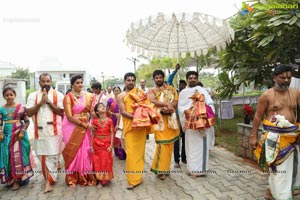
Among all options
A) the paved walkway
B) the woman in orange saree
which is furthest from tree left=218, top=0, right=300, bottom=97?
the woman in orange saree

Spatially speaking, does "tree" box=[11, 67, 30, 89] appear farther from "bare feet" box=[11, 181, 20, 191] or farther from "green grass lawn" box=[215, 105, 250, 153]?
"bare feet" box=[11, 181, 20, 191]

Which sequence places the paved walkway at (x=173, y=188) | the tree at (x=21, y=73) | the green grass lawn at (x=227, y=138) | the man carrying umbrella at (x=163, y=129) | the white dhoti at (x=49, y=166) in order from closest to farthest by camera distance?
the paved walkway at (x=173, y=188), the white dhoti at (x=49, y=166), the man carrying umbrella at (x=163, y=129), the green grass lawn at (x=227, y=138), the tree at (x=21, y=73)

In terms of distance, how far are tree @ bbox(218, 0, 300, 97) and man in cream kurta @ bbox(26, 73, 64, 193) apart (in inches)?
130

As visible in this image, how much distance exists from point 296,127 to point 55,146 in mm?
3254

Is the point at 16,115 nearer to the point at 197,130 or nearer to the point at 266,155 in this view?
the point at 197,130

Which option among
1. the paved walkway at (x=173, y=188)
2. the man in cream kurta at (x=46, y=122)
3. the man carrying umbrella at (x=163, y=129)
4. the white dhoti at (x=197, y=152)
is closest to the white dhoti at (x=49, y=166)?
the man in cream kurta at (x=46, y=122)

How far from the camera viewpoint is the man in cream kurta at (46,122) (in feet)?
11.7

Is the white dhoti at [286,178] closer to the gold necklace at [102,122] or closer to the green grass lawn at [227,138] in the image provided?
the gold necklace at [102,122]

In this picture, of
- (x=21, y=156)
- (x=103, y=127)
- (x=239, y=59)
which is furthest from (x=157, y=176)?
(x=239, y=59)

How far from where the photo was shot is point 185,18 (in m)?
3.31

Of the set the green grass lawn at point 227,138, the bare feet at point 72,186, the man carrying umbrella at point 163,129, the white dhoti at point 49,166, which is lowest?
the bare feet at point 72,186

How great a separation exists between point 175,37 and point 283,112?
209cm

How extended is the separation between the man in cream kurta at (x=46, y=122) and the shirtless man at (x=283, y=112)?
287 centimetres

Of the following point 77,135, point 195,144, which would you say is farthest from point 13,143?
point 195,144
